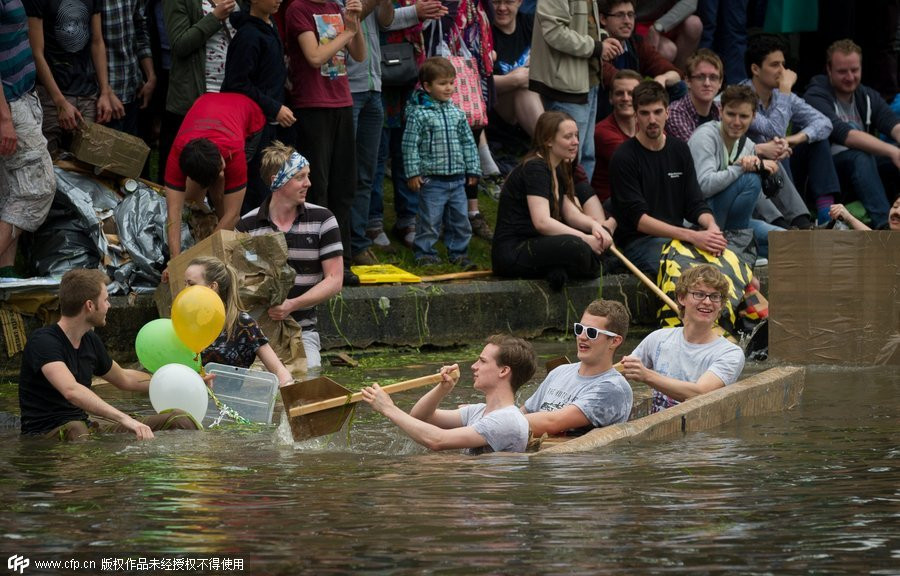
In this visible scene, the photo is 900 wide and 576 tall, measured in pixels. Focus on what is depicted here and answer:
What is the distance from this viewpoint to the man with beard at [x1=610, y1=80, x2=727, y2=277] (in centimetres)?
1358

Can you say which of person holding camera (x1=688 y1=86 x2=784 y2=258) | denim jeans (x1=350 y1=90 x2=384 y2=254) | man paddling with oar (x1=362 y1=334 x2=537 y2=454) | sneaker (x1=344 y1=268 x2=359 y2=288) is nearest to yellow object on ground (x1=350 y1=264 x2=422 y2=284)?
sneaker (x1=344 y1=268 x2=359 y2=288)

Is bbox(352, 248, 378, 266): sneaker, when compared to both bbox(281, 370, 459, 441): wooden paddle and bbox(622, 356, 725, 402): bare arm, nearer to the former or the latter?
bbox(622, 356, 725, 402): bare arm

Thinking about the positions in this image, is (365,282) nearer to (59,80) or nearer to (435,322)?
(435,322)

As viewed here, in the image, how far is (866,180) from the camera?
15898 millimetres

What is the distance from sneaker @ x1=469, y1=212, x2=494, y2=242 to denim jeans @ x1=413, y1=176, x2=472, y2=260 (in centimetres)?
67

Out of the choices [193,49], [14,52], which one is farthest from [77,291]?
[193,49]

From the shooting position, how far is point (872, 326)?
40.4 ft

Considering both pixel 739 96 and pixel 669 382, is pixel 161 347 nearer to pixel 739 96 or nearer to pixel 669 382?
pixel 669 382

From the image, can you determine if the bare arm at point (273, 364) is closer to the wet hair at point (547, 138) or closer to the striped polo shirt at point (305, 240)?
the striped polo shirt at point (305, 240)

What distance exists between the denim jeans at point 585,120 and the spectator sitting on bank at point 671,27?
2.10 metres

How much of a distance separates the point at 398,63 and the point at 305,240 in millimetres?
2701

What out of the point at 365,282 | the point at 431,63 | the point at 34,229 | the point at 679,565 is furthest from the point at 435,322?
the point at 679,565

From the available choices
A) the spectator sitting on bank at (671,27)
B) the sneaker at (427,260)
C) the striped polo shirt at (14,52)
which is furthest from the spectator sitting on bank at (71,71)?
the spectator sitting on bank at (671,27)

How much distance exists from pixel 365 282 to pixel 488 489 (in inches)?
233
